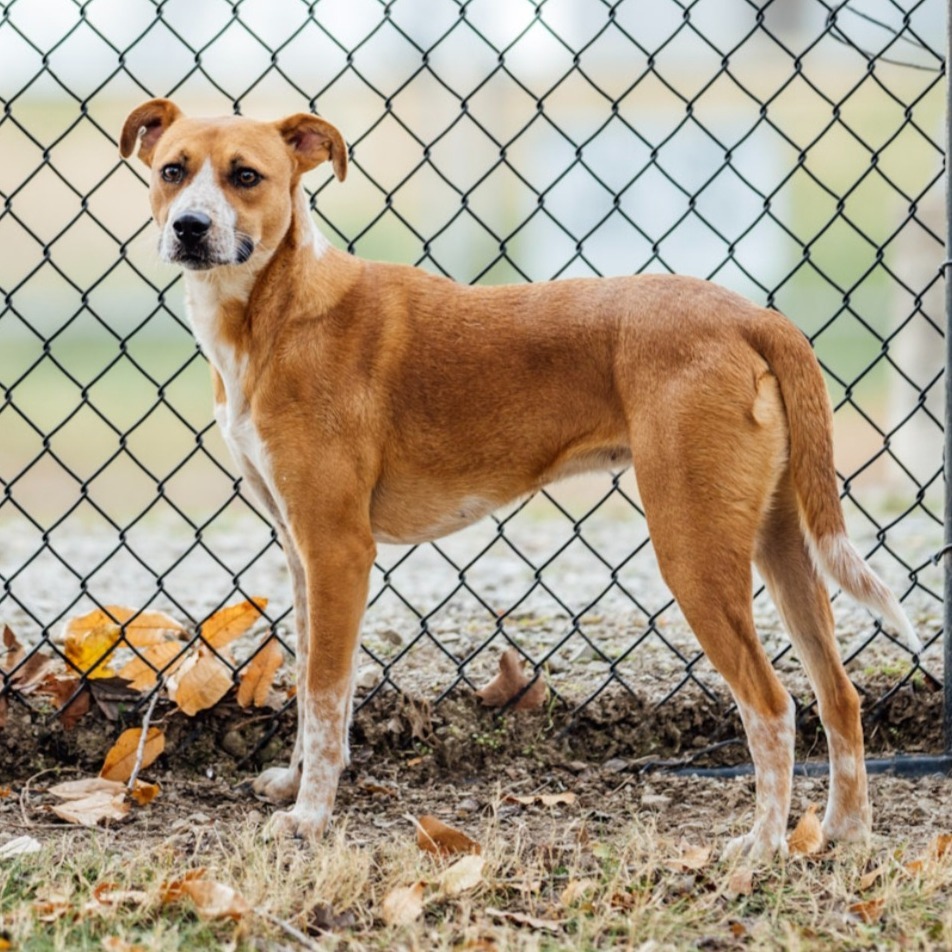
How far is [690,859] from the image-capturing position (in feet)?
8.77

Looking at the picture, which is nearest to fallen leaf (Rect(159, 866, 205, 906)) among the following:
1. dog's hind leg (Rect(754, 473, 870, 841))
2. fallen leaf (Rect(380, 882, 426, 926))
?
fallen leaf (Rect(380, 882, 426, 926))

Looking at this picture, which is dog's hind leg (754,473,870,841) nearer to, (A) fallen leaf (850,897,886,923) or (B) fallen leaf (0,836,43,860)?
(A) fallen leaf (850,897,886,923)

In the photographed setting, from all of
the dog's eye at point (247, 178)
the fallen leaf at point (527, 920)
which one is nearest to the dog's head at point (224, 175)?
the dog's eye at point (247, 178)

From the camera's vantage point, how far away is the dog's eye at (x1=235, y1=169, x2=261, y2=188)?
284 cm

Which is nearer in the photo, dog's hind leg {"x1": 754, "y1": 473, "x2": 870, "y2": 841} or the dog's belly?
dog's hind leg {"x1": 754, "y1": 473, "x2": 870, "y2": 841}

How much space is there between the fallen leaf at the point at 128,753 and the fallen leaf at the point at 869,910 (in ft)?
5.47

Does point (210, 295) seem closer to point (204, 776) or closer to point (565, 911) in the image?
point (204, 776)

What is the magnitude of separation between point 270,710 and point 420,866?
89 cm

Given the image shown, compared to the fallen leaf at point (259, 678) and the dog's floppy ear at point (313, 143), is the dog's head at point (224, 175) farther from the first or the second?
the fallen leaf at point (259, 678)

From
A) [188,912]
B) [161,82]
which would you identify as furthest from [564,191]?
[188,912]

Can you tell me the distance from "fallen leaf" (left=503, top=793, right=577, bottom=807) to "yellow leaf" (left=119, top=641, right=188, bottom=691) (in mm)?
926

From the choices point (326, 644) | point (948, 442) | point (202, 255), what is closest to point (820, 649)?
point (948, 442)

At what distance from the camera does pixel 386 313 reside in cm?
299

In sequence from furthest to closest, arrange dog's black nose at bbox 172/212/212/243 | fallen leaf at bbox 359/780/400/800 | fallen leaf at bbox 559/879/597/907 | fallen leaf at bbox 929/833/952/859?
1. fallen leaf at bbox 359/780/400/800
2. dog's black nose at bbox 172/212/212/243
3. fallen leaf at bbox 929/833/952/859
4. fallen leaf at bbox 559/879/597/907
